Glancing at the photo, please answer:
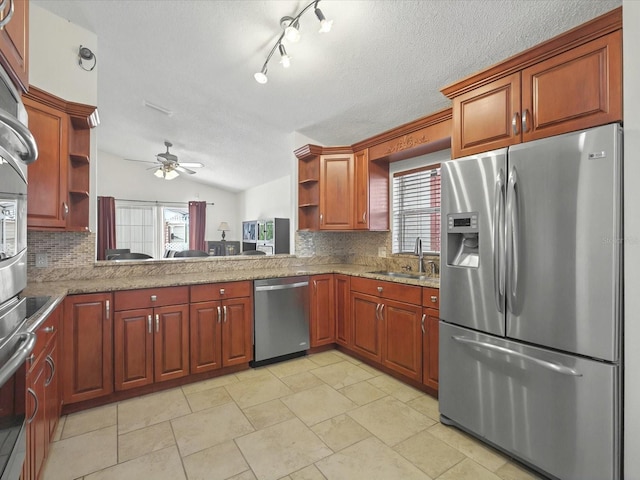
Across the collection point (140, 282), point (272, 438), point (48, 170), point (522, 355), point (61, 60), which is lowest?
point (272, 438)

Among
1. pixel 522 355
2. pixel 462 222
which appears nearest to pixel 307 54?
pixel 462 222

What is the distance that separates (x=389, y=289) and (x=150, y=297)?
75.3 inches

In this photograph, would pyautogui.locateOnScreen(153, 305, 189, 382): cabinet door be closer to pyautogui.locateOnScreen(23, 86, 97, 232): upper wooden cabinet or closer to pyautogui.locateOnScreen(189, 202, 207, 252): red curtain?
pyautogui.locateOnScreen(23, 86, 97, 232): upper wooden cabinet

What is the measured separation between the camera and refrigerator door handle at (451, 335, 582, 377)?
4.96 feet

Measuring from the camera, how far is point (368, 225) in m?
3.52

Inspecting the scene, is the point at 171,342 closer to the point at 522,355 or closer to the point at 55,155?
the point at 55,155

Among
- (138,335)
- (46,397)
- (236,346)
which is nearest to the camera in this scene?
(46,397)

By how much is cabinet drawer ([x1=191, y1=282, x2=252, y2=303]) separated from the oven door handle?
1.63m

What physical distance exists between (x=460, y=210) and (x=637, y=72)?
0.94 metres

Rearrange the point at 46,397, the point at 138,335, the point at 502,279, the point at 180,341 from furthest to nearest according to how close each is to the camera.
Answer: the point at 180,341
the point at 138,335
the point at 502,279
the point at 46,397

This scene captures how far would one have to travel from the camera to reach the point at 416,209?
137 inches

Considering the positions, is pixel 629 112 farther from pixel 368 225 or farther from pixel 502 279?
pixel 368 225

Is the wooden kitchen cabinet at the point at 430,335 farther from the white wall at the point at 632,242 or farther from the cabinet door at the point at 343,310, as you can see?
the white wall at the point at 632,242

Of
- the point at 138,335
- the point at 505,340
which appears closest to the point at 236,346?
the point at 138,335
